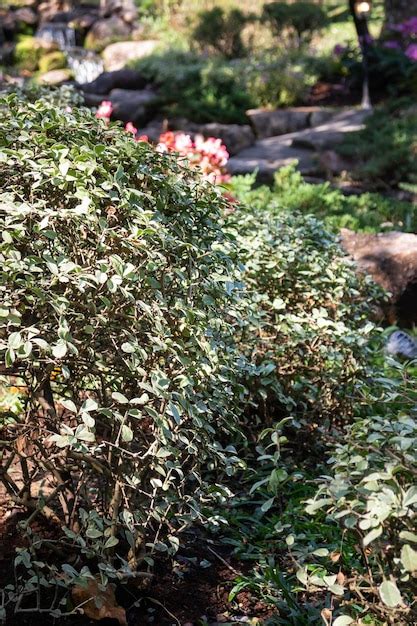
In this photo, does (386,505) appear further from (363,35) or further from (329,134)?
(363,35)

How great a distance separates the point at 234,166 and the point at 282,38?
11.6 meters

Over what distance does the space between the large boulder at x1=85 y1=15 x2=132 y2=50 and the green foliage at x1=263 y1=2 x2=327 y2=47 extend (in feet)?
16.5

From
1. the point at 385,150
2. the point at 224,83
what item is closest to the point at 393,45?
the point at 224,83

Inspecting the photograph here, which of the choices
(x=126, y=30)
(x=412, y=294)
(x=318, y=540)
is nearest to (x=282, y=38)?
(x=126, y=30)

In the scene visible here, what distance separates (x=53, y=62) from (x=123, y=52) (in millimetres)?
2086

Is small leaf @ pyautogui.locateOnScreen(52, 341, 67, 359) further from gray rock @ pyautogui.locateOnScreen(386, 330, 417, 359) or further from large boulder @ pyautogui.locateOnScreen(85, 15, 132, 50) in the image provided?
large boulder @ pyautogui.locateOnScreen(85, 15, 132, 50)

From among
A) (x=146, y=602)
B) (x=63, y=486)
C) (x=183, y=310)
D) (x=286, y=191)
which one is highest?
(x=183, y=310)

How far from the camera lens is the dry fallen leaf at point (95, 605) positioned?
7.77 ft

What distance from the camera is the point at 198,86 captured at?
55.4 feet

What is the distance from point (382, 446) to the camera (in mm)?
2158

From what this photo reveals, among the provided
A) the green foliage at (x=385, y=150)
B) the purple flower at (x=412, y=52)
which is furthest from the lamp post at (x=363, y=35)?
the green foliage at (x=385, y=150)

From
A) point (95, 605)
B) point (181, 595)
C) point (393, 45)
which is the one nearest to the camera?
point (95, 605)

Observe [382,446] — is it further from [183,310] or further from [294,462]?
[294,462]

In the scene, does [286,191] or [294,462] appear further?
[286,191]
